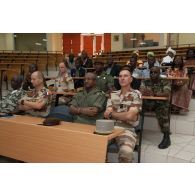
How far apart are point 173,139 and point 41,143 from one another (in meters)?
1.84

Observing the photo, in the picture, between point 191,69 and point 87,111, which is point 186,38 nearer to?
point 191,69

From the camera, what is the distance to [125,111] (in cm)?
278

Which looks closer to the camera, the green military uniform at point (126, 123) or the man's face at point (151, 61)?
the green military uniform at point (126, 123)

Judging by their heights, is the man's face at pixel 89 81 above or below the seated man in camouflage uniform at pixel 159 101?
above

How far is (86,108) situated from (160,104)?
3.37 ft

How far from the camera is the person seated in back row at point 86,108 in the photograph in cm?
293

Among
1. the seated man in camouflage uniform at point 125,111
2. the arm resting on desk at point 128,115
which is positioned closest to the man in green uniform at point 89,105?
the seated man in camouflage uniform at point 125,111

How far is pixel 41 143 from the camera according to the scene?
243cm

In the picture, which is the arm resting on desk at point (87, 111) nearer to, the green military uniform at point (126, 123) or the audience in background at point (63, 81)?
the green military uniform at point (126, 123)

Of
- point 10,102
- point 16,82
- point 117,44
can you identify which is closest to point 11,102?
point 10,102

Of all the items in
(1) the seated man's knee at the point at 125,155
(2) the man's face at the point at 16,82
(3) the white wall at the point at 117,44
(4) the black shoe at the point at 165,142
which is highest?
(3) the white wall at the point at 117,44

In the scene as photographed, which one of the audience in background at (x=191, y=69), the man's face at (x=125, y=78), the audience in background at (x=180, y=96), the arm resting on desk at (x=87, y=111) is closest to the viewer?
the man's face at (x=125, y=78)

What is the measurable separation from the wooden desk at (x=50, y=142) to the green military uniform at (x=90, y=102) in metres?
0.50
